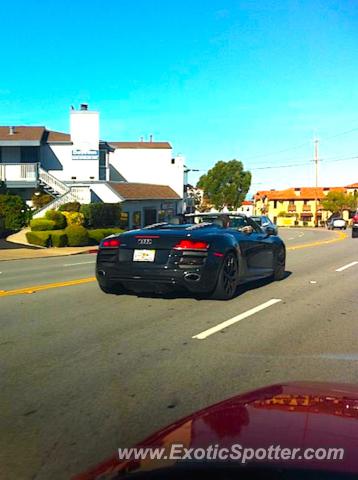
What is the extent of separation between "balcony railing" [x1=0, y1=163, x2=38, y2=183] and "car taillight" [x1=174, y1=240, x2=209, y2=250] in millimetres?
27968

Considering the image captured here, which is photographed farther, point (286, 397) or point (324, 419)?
point (286, 397)

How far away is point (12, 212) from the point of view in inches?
1152

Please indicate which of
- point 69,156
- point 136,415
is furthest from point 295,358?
point 69,156

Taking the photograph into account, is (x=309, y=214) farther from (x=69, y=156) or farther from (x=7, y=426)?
(x=7, y=426)

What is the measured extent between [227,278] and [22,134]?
107ft

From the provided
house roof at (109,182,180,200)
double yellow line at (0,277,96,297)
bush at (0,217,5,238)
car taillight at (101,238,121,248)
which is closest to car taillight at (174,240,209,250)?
car taillight at (101,238,121,248)

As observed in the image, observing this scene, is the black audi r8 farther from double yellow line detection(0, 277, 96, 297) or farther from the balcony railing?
the balcony railing

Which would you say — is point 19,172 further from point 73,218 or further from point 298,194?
point 298,194

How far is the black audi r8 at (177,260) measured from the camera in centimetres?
851

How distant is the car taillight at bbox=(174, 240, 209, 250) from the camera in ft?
28.0

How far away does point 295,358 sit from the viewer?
19.3ft

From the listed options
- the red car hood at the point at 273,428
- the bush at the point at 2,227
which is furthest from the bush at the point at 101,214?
the red car hood at the point at 273,428

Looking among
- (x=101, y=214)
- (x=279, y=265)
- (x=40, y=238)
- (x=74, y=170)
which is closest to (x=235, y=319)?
(x=279, y=265)

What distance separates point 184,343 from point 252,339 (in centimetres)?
85
